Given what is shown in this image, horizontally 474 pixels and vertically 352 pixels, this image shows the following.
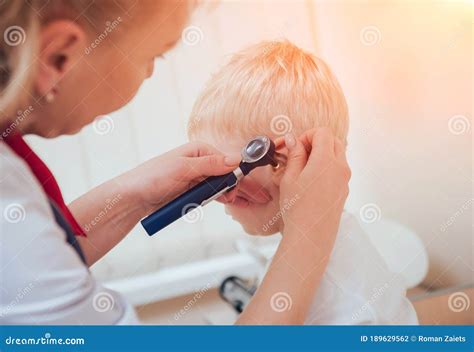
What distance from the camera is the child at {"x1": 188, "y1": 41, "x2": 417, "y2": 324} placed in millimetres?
903

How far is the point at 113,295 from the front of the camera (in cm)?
88

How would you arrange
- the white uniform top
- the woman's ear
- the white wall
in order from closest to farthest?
the white uniform top, the woman's ear, the white wall

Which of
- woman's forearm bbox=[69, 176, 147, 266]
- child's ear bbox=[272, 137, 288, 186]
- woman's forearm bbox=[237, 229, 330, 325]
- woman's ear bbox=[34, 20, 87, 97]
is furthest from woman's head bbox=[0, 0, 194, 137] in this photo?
woman's forearm bbox=[237, 229, 330, 325]

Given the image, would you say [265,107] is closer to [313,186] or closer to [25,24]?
[313,186]

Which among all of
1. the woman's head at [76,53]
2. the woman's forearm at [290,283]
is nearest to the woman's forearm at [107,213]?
the woman's head at [76,53]

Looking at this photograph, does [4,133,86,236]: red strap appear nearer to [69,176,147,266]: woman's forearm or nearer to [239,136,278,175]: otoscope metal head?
[69,176,147,266]: woman's forearm

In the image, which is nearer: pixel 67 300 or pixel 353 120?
pixel 67 300

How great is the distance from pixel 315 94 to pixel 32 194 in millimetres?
428

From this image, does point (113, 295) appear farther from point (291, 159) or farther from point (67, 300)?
point (291, 159)

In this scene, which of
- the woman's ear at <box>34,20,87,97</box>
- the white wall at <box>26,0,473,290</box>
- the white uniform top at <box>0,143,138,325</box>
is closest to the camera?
the white uniform top at <box>0,143,138,325</box>

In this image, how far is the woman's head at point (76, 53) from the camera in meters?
0.85

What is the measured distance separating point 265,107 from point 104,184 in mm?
273

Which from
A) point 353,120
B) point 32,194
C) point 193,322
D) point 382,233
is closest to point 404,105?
point 353,120

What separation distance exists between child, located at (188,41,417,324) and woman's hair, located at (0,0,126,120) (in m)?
0.21
